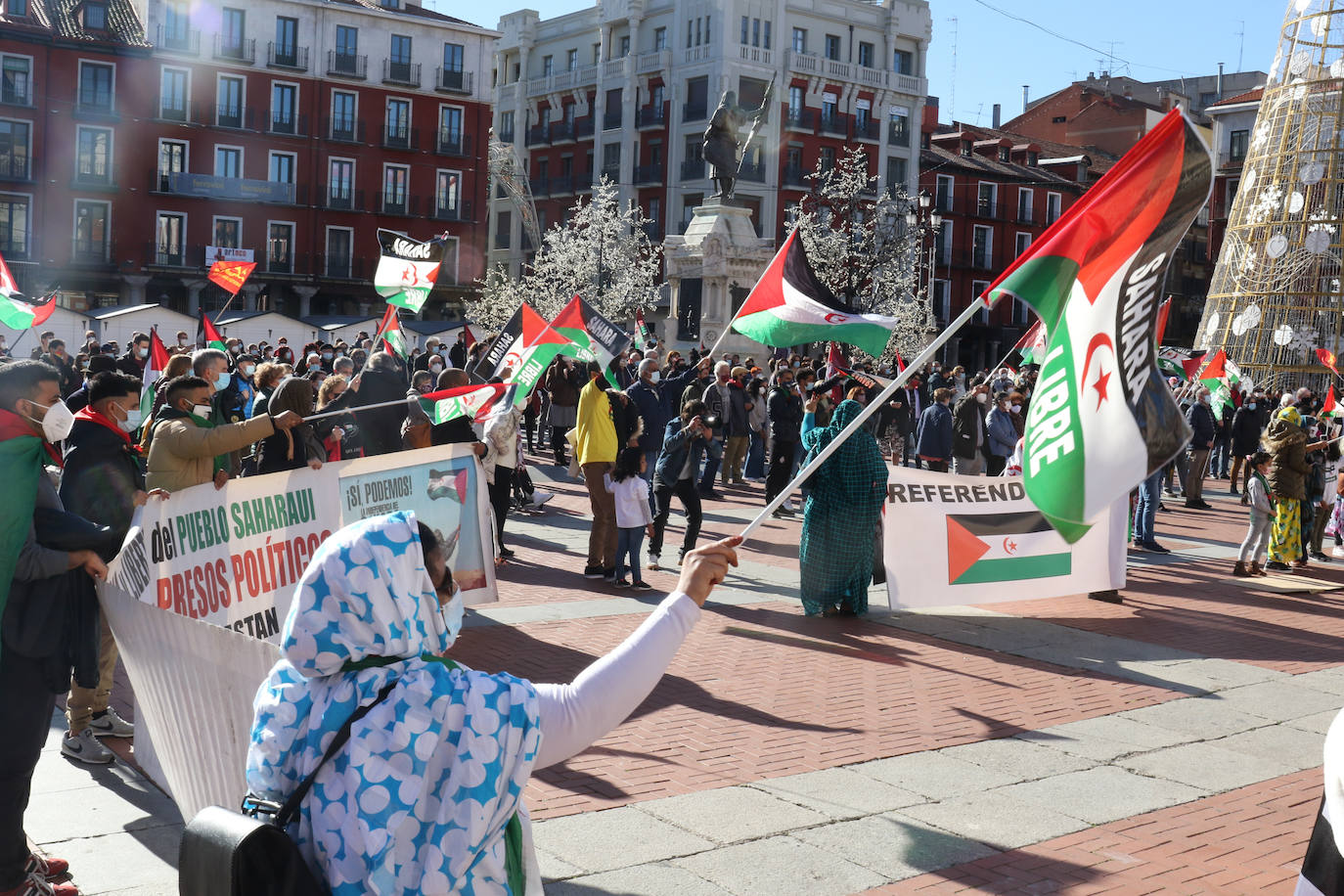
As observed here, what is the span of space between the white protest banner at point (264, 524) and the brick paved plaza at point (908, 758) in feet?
2.81

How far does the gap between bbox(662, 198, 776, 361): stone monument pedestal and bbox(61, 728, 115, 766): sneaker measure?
76.7ft

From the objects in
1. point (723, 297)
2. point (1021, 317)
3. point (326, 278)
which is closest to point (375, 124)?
point (326, 278)

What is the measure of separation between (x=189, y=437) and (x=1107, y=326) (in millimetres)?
4359

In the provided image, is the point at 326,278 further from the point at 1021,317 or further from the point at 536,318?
the point at 536,318

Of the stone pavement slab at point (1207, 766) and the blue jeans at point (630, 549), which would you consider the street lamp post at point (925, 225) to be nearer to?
the blue jeans at point (630, 549)

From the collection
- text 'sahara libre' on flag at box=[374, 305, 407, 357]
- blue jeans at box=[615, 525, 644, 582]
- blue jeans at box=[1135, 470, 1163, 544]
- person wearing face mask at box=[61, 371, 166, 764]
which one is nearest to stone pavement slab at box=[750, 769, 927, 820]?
person wearing face mask at box=[61, 371, 166, 764]

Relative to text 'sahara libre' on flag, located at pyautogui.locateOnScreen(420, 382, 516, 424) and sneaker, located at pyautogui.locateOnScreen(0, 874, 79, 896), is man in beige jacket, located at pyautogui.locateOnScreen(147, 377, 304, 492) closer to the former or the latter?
sneaker, located at pyautogui.locateOnScreen(0, 874, 79, 896)

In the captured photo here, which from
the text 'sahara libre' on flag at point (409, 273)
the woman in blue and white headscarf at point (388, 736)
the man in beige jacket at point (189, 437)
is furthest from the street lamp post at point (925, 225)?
the woman in blue and white headscarf at point (388, 736)

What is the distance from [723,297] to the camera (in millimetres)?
30453

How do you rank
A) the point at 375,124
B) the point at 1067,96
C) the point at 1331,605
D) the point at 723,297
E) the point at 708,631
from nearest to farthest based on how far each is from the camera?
the point at 708,631
the point at 1331,605
the point at 723,297
the point at 375,124
the point at 1067,96

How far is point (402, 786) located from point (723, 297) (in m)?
28.4

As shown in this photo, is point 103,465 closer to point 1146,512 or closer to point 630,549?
point 630,549

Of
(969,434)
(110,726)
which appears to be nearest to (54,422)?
(110,726)

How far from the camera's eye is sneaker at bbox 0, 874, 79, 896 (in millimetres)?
4234
